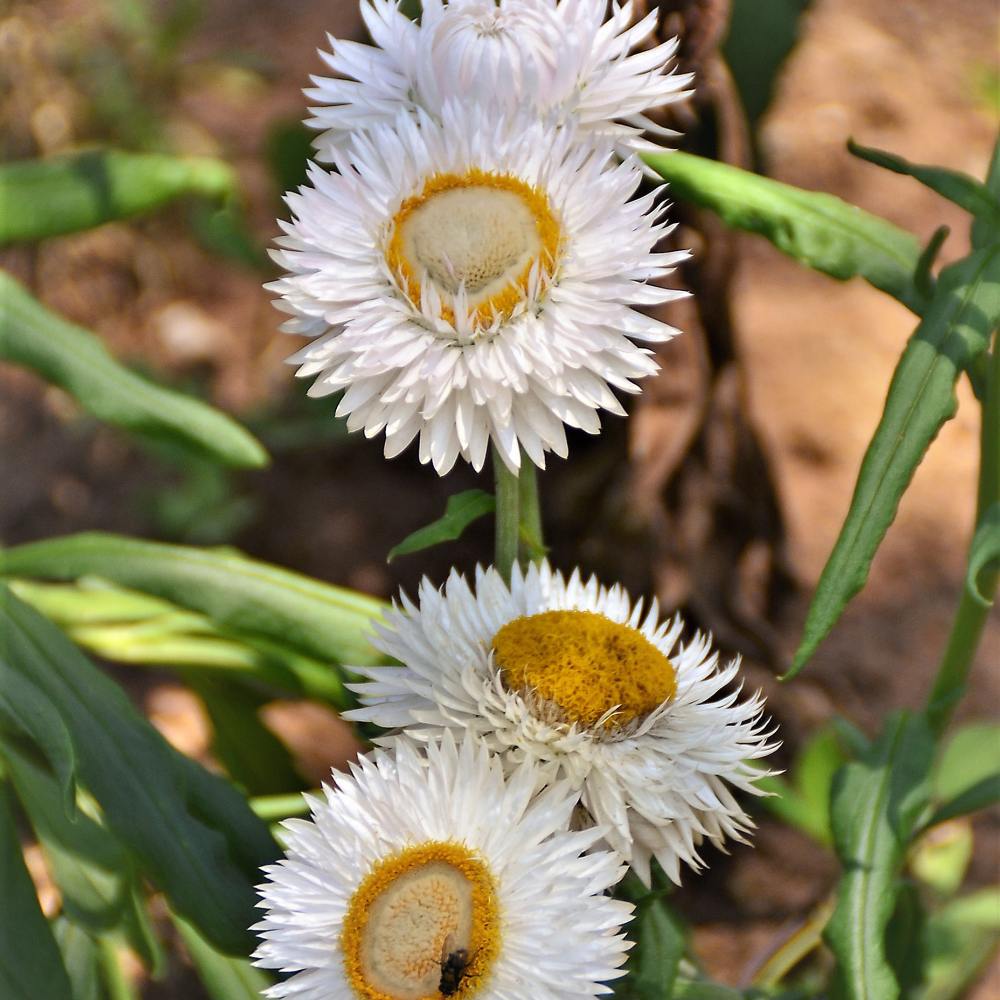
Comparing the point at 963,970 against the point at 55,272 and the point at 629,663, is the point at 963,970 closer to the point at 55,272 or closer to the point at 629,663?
the point at 629,663

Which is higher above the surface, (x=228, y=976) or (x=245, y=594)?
(x=245, y=594)

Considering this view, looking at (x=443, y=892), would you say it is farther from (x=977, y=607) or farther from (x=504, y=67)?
(x=977, y=607)

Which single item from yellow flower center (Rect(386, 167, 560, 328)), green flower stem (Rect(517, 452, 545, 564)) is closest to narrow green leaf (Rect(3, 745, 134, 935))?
green flower stem (Rect(517, 452, 545, 564))

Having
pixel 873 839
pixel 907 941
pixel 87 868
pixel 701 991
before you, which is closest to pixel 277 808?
pixel 87 868

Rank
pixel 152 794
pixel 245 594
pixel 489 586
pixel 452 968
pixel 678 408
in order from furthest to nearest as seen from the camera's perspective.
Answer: pixel 678 408 < pixel 245 594 < pixel 152 794 < pixel 489 586 < pixel 452 968

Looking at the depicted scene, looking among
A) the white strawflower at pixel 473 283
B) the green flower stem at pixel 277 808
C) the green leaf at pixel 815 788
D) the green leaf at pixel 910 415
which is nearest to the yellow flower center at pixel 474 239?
the white strawflower at pixel 473 283

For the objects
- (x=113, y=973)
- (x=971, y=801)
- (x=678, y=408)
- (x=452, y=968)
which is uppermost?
(x=678, y=408)
